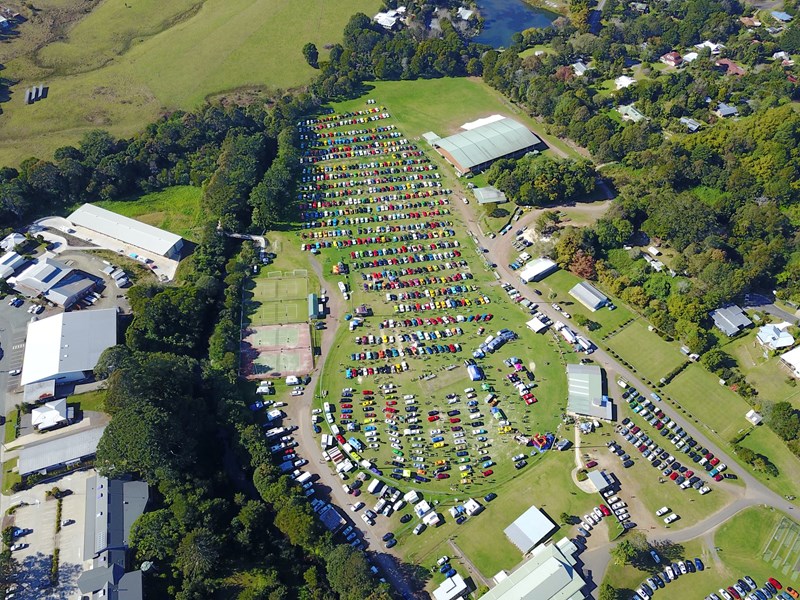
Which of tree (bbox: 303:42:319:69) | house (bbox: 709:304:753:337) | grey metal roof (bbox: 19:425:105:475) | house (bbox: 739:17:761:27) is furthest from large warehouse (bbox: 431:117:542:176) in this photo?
house (bbox: 739:17:761:27)

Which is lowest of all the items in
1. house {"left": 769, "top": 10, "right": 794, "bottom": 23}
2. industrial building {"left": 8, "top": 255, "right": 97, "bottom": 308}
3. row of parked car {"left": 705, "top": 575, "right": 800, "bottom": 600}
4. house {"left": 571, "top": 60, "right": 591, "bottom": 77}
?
row of parked car {"left": 705, "top": 575, "right": 800, "bottom": 600}

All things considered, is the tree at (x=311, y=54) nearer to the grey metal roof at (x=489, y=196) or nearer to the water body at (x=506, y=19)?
the water body at (x=506, y=19)

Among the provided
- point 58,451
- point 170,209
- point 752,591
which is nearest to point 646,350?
point 752,591

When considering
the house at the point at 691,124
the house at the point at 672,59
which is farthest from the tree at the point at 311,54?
the house at the point at 672,59

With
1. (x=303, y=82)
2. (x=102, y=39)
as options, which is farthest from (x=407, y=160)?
(x=102, y=39)

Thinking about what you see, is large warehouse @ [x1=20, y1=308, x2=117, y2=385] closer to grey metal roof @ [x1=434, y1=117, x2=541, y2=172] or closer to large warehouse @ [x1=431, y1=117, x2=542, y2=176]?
large warehouse @ [x1=431, y1=117, x2=542, y2=176]

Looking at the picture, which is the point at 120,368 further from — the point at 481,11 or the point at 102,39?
the point at 481,11

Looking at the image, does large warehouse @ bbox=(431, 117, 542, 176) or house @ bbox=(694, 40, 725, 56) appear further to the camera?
house @ bbox=(694, 40, 725, 56)
